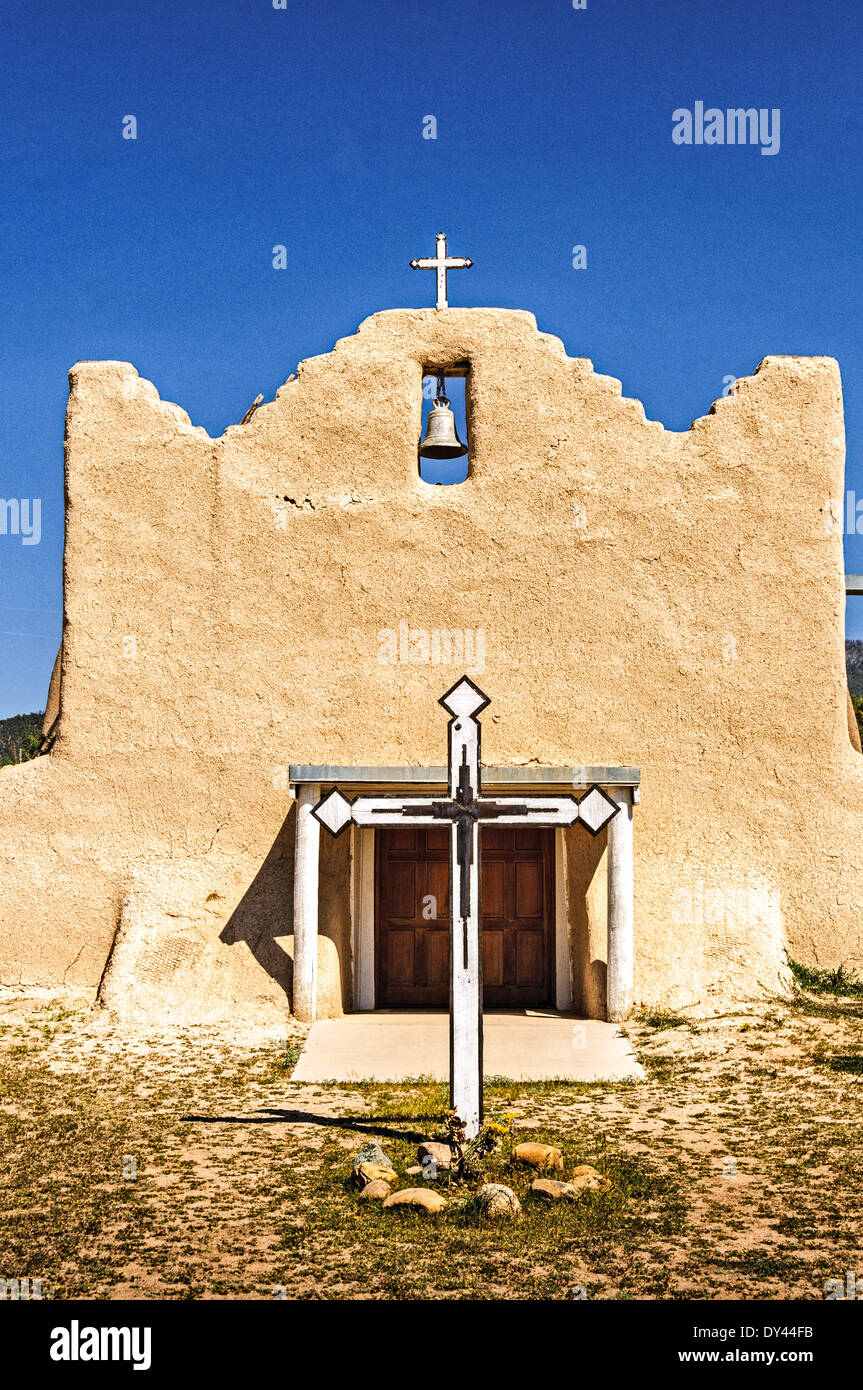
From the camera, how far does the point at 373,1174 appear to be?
6.65 meters

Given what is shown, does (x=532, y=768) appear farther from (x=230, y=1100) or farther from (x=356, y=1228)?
(x=356, y=1228)

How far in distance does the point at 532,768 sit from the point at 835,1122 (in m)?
4.26

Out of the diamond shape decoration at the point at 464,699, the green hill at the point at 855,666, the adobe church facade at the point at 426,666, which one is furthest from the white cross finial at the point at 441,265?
the green hill at the point at 855,666

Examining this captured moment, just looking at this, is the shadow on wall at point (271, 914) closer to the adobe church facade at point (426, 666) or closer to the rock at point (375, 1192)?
the adobe church facade at point (426, 666)

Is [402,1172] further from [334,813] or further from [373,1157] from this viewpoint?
[334,813]

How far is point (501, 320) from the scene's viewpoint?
12805 millimetres

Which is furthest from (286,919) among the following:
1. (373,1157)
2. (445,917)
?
(373,1157)

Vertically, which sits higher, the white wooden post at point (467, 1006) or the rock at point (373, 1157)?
the white wooden post at point (467, 1006)

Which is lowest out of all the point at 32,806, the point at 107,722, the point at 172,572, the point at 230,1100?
the point at 230,1100

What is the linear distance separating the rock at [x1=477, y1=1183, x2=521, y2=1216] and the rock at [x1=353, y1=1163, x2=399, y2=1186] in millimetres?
612

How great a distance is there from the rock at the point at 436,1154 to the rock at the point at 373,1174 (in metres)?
0.22

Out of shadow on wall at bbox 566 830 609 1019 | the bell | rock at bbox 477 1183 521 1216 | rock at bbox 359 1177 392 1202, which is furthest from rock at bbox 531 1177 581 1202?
the bell

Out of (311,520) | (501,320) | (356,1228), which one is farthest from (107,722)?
(356,1228)

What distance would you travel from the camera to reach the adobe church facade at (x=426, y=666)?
12016mm
